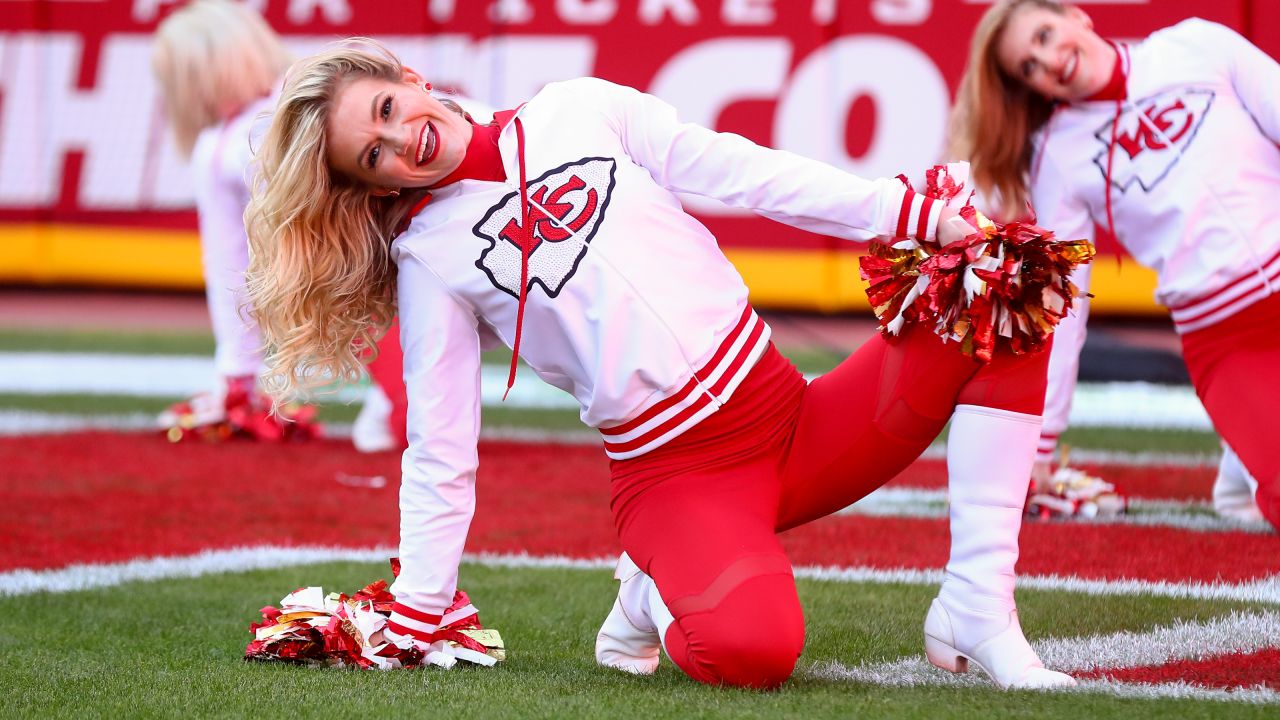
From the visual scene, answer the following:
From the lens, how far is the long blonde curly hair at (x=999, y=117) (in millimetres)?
3602

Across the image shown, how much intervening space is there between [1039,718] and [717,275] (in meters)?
0.88

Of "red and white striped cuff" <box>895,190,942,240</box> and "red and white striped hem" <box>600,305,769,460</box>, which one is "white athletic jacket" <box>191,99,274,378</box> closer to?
"red and white striped hem" <box>600,305,769,460</box>

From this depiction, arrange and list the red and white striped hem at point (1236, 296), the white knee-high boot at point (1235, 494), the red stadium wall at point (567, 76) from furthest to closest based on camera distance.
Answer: the red stadium wall at point (567, 76) < the white knee-high boot at point (1235, 494) < the red and white striped hem at point (1236, 296)

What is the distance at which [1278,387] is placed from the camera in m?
3.21

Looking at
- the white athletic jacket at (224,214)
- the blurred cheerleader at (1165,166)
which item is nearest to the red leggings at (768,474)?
the blurred cheerleader at (1165,166)

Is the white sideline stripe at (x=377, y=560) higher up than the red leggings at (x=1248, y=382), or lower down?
lower down

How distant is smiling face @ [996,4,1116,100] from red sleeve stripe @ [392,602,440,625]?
1893 mm

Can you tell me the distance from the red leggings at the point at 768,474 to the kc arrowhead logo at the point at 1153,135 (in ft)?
3.95

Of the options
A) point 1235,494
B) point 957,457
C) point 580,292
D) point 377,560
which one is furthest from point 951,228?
point 1235,494

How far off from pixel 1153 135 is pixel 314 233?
6.19 feet

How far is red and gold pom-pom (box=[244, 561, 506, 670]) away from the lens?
97.0 inches

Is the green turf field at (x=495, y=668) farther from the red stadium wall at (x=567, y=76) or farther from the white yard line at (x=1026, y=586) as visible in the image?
the red stadium wall at (x=567, y=76)

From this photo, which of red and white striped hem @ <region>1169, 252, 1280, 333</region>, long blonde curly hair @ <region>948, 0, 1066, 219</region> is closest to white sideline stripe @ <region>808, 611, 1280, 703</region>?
red and white striped hem @ <region>1169, 252, 1280, 333</region>

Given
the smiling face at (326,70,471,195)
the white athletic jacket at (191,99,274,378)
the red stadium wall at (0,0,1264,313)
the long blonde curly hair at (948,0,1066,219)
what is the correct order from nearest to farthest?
1. the smiling face at (326,70,471,195)
2. the long blonde curly hair at (948,0,1066,219)
3. the white athletic jacket at (191,99,274,378)
4. the red stadium wall at (0,0,1264,313)
